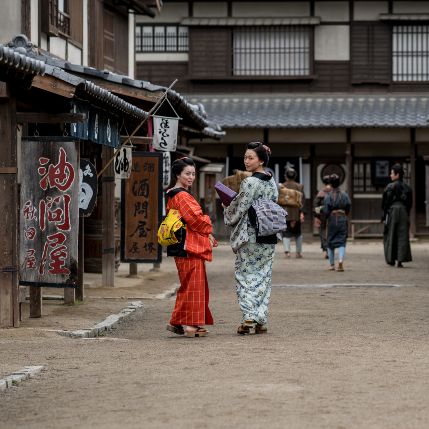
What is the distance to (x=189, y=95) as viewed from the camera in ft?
122

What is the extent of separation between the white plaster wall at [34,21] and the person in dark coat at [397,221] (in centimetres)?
807

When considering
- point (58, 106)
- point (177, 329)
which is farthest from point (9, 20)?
point (177, 329)

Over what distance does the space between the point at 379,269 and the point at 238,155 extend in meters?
15.4

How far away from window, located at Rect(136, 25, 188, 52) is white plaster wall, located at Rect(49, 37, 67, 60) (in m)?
18.4

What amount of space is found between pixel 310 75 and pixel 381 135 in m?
2.97

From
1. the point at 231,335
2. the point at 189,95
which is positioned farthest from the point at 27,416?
the point at 189,95

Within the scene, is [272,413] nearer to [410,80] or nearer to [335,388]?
[335,388]

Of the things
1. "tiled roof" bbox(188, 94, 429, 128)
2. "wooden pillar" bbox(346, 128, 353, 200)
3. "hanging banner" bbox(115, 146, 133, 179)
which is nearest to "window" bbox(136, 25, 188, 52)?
"tiled roof" bbox(188, 94, 429, 128)

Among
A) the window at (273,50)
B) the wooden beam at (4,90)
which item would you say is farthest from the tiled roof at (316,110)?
the wooden beam at (4,90)

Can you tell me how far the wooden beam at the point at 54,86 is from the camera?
11.3m

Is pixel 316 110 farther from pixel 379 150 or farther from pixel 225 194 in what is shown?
pixel 225 194

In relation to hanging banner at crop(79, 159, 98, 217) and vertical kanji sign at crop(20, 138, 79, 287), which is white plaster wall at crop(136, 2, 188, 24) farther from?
vertical kanji sign at crop(20, 138, 79, 287)

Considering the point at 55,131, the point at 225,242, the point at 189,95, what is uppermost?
the point at 189,95

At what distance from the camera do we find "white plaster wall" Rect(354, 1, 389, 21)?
36.5 meters
